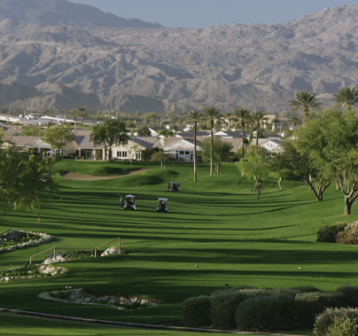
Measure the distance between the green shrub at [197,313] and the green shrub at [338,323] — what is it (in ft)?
13.2

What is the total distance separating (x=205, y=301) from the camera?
1686 cm

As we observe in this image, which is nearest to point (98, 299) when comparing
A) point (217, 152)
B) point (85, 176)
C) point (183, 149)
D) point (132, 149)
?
point (85, 176)

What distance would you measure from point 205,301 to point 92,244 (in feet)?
75.8

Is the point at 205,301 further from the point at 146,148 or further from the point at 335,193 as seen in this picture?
the point at 146,148

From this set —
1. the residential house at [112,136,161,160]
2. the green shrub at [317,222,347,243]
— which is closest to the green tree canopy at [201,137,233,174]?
the residential house at [112,136,161,160]

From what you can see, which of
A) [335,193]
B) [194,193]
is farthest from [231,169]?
[335,193]

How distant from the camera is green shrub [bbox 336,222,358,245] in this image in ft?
120

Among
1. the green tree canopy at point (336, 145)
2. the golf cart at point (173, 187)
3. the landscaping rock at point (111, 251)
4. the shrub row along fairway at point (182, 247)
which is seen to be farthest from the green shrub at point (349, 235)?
the golf cart at point (173, 187)

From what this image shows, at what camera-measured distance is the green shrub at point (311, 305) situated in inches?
636

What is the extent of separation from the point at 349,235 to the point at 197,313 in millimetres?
22988

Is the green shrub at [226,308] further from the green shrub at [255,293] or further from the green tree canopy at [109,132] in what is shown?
the green tree canopy at [109,132]

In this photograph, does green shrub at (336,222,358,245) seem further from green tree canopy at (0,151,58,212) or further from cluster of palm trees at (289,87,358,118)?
cluster of palm trees at (289,87,358,118)

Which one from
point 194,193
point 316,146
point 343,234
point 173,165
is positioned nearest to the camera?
point 343,234

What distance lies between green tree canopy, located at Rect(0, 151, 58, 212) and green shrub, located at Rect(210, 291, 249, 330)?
16705 mm
